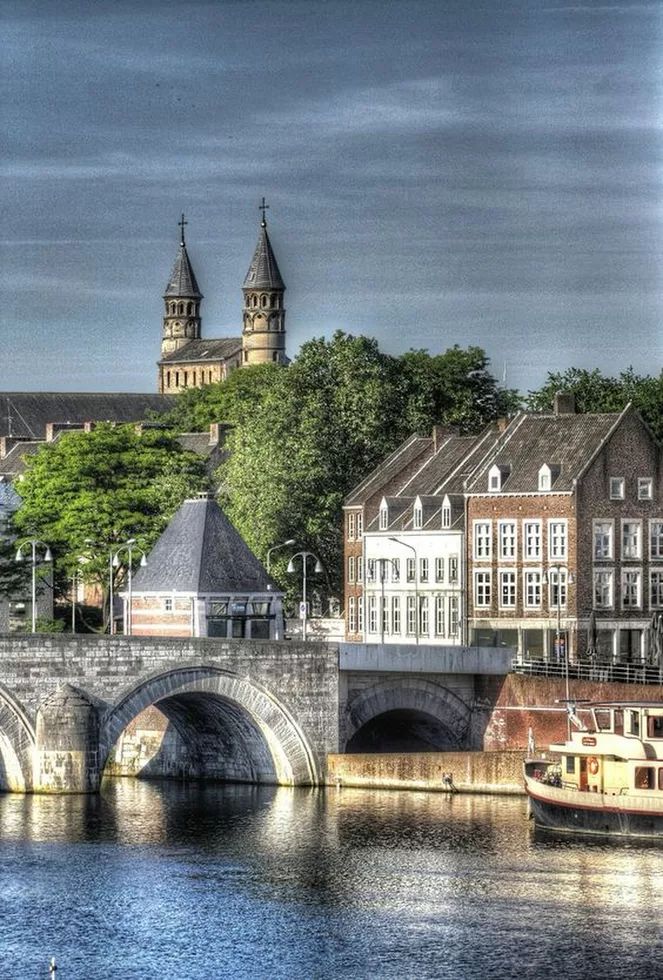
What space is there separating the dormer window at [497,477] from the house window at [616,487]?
17.2 ft

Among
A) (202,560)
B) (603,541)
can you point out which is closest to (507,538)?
(603,541)

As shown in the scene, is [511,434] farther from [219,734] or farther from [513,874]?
[513,874]

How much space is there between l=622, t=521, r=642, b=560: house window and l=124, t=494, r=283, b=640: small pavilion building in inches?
707

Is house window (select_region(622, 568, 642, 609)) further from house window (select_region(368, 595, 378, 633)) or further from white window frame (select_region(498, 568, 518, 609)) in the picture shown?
house window (select_region(368, 595, 378, 633))

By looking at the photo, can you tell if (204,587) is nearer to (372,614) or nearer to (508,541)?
(508,541)

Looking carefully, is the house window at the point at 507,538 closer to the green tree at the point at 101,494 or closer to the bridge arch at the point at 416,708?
the bridge arch at the point at 416,708

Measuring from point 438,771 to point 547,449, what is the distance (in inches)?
1038

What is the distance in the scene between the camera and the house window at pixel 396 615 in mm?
137250

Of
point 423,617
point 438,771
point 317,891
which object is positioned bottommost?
point 317,891

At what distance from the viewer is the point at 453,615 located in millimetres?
132625

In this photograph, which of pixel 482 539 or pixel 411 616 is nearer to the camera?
pixel 482 539

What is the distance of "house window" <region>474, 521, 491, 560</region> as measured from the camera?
427 ft

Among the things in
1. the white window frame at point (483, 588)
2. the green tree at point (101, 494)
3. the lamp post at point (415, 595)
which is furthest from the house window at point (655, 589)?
the green tree at point (101, 494)

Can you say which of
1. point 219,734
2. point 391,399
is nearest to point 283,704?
point 219,734
